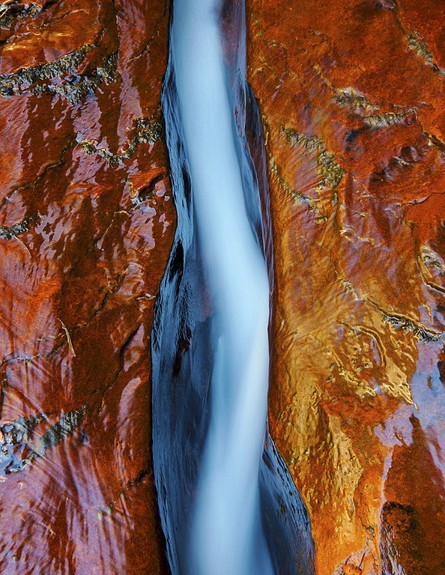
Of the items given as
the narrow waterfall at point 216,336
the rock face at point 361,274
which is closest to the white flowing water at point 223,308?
the narrow waterfall at point 216,336

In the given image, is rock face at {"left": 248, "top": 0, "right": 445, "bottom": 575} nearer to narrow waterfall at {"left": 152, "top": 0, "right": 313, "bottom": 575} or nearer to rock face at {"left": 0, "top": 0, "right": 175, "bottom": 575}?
narrow waterfall at {"left": 152, "top": 0, "right": 313, "bottom": 575}

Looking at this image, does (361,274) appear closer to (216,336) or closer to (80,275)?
(216,336)

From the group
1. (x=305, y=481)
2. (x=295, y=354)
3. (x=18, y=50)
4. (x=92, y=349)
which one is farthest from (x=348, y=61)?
(x=305, y=481)

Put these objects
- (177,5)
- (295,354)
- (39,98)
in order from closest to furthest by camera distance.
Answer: (295,354) → (39,98) → (177,5)

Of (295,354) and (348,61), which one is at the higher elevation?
(348,61)

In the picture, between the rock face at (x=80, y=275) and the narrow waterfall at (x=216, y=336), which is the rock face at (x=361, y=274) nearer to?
the narrow waterfall at (x=216, y=336)

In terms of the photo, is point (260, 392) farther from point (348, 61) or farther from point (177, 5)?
point (177, 5)

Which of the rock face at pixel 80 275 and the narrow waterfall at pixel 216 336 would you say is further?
the narrow waterfall at pixel 216 336
